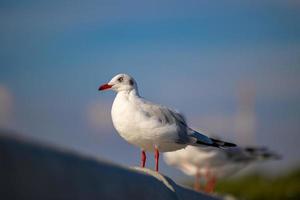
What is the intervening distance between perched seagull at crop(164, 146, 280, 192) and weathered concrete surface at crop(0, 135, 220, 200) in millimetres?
7826

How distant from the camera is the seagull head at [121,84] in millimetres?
6816

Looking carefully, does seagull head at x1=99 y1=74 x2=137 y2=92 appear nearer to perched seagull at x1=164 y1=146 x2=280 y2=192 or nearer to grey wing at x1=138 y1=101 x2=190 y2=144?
grey wing at x1=138 y1=101 x2=190 y2=144

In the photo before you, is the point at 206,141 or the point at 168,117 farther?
the point at 206,141

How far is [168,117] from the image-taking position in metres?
6.66

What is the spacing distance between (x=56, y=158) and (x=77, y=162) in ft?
0.68

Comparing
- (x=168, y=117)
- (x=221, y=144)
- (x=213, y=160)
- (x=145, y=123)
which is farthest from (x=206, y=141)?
(x=213, y=160)

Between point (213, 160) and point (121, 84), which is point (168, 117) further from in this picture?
point (213, 160)

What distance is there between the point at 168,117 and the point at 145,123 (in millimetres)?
378

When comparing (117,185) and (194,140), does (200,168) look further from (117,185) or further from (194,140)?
(117,185)

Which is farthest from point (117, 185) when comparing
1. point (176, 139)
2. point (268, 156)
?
point (268, 156)

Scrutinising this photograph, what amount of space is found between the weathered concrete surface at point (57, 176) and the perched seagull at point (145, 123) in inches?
73.4

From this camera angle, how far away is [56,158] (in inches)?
135

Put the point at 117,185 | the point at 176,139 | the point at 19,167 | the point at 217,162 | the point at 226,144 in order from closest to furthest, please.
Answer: the point at 19,167
the point at 117,185
the point at 176,139
the point at 226,144
the point at 217,162

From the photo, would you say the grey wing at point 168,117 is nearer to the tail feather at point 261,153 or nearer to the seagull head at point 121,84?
the seagull head at point 121,84
